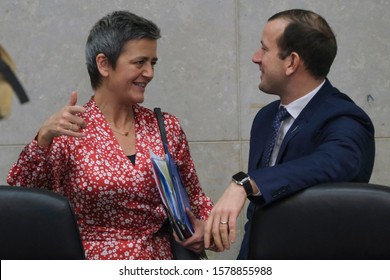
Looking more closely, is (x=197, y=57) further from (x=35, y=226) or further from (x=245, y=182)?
(x=35, y=226)

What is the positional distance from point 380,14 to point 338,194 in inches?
77.0

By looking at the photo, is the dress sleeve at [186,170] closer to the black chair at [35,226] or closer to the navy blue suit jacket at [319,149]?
the navy blue suit jacket at [319,149]

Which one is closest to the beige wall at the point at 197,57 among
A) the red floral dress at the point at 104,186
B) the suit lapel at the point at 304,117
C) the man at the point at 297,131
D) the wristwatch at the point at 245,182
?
the man at the point at 297,131

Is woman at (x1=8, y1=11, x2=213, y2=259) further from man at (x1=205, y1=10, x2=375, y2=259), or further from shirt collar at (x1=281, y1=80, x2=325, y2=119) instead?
shirt collar at (x1=281, y1=80, x2=325, y2=119)

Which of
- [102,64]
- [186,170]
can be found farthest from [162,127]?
[102,64]

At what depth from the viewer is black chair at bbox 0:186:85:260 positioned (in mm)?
1954

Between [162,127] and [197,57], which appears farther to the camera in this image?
[197,57]

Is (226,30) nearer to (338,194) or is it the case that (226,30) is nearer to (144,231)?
(144,231)

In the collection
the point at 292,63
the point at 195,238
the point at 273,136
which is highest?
the point at 292,63

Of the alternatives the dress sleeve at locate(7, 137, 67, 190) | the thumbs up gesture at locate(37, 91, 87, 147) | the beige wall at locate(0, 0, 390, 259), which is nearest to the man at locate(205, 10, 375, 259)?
the thumbs up gesture at locate(37, 91, 87, 147)

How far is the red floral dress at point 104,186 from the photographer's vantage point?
2.47m

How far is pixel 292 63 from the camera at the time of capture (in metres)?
2.54

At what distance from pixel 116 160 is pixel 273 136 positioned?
55cm

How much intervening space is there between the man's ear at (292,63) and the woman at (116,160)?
1.52 ft
